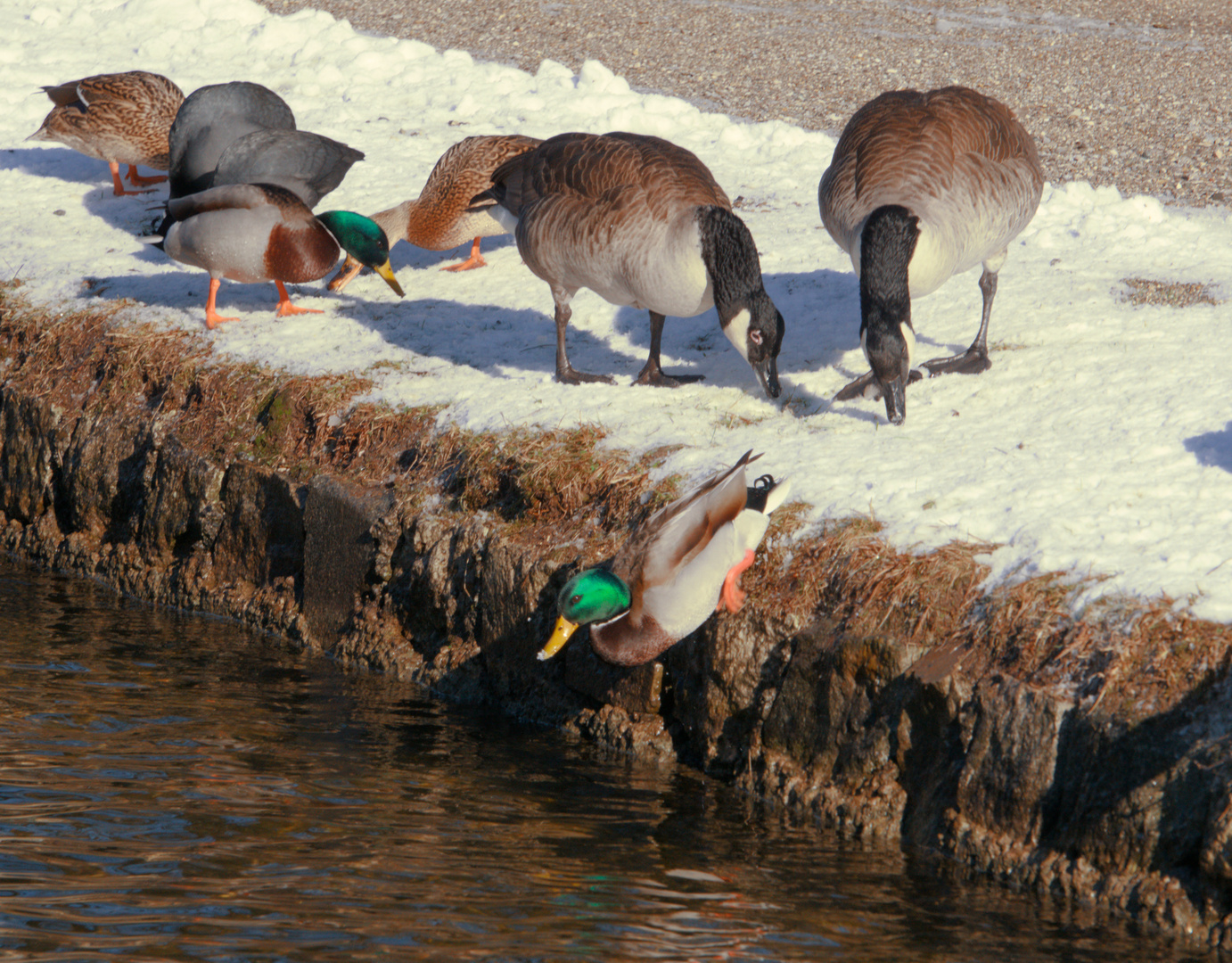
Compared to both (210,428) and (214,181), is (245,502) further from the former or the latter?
(214,181)

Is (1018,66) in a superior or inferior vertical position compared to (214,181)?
superior

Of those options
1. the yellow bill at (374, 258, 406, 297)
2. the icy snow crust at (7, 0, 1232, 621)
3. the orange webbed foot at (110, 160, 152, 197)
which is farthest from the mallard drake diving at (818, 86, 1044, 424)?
the orange webbed foot at (110, 160, 152, 197)

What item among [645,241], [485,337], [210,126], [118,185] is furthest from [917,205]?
[118,185]

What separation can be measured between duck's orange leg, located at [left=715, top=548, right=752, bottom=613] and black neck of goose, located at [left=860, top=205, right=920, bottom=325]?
1.97 metres

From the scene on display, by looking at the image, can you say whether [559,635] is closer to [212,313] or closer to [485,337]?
[485,337]

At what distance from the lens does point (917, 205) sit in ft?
23.5

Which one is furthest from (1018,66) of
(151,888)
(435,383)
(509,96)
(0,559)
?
(151,888)

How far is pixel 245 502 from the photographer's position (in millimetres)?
7477

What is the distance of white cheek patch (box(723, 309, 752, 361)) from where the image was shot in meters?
7.11

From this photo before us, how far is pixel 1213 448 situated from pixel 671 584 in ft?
9.61

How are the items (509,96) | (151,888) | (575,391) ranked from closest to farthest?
(151,888) < (575,391) < (509,96)

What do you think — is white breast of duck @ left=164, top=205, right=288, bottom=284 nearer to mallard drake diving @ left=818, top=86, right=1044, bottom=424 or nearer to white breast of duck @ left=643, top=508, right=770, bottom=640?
mallard drake diving @ left=818, top=86, right=1044, bottom=424

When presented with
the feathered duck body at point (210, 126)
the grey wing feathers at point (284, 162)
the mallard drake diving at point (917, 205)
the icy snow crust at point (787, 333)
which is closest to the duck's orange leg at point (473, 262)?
the icy snow crust at point (787, 333)

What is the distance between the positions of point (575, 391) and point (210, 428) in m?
2.45
